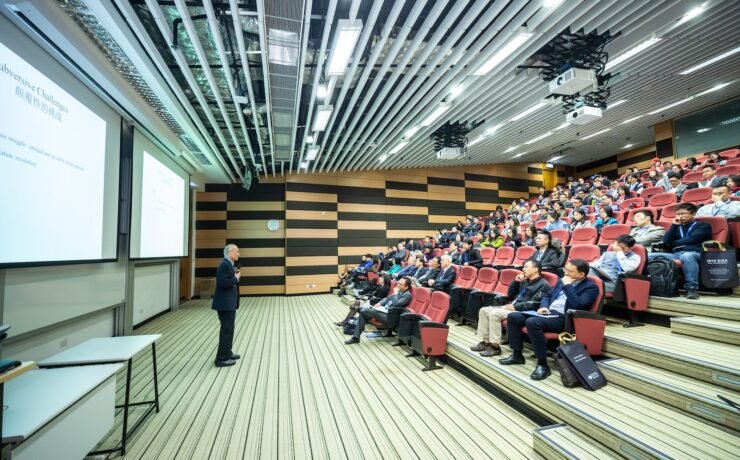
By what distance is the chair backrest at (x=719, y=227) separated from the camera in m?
3.29

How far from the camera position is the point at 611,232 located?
4523 mm

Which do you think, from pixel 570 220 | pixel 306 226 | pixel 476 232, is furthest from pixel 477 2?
pixel 306 226

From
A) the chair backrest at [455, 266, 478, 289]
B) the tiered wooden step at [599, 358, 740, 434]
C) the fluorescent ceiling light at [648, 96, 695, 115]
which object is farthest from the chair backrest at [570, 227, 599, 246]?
the fluorescent ceiling light at [648, 96, 695, 115]

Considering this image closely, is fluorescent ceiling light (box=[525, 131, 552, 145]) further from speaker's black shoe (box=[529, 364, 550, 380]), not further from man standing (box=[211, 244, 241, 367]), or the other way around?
man standing (box=[211, 244, 241, 367])

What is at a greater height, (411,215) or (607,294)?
(411,215)

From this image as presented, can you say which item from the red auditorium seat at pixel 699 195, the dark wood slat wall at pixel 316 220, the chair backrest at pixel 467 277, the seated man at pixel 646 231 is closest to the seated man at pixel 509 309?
the chair backrest at pixel 467 277

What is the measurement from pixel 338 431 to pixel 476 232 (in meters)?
7.71

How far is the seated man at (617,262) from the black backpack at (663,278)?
139 millimetres

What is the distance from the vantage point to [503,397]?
2.66 meters

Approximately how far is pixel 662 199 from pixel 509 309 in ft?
14.0

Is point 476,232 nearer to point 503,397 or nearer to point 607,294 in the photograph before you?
point 607,294

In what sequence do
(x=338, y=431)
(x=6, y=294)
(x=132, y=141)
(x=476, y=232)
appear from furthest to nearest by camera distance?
(x=476, y=232) < (x=132, y=141) < (x=6, y=294) < (x=338, y=431)

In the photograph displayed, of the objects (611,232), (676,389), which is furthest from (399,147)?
A: (676,389)

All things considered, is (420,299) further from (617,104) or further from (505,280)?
(617,104)
